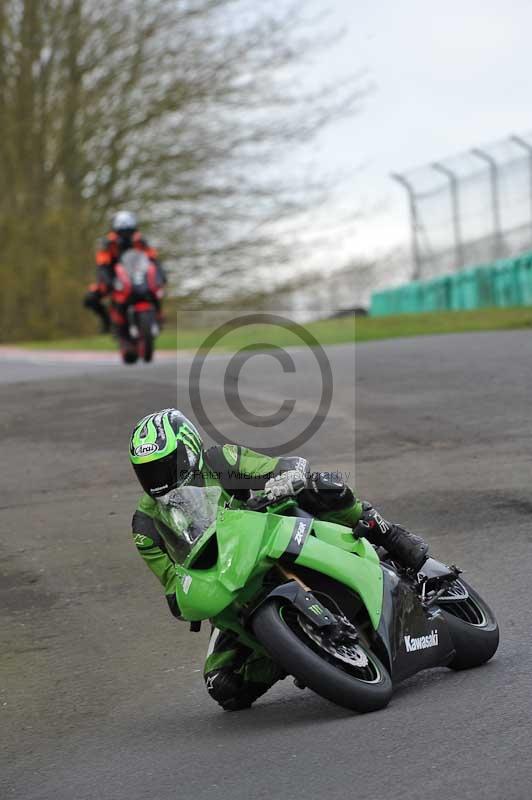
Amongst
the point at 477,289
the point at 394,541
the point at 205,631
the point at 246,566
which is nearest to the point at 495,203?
the point at 477,289

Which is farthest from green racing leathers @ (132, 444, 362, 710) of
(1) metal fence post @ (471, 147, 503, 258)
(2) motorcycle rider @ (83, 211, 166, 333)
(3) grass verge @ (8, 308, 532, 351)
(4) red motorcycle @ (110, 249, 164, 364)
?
(1) metal fence post @ (471, 147, 503, 258)

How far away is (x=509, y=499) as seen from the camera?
8242mm

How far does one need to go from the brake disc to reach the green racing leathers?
1.98ft

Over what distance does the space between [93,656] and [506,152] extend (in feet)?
61.7

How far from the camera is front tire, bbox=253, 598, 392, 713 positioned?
466cm

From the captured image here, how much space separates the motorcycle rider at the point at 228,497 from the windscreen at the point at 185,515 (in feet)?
0.04

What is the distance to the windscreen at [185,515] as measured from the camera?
525cm

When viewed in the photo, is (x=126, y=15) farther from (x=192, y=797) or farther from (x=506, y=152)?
(x=192, y=797)

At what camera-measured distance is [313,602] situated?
4.81 metres

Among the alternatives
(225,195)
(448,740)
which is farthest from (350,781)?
(225,195)

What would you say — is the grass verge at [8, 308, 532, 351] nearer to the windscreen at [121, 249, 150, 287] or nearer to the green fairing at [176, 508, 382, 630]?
the windscreen at [121, 249, 150, 287]

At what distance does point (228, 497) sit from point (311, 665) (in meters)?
1.07

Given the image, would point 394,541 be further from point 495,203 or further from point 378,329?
point 495,203

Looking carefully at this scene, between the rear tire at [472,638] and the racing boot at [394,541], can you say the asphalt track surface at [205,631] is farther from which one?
the racing boot at [394,541]
